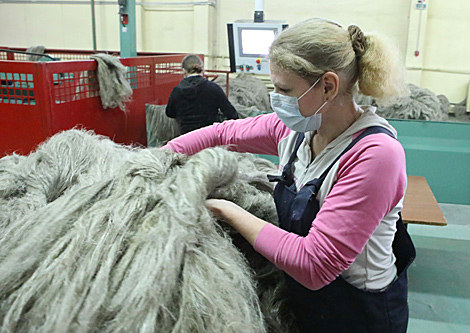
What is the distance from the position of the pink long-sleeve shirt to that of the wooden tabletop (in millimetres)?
1158

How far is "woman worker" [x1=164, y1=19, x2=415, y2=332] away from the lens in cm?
83

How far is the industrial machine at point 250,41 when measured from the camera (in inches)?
156

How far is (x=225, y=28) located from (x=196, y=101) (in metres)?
3.36

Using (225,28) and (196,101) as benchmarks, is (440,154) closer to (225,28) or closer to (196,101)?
(196,101)

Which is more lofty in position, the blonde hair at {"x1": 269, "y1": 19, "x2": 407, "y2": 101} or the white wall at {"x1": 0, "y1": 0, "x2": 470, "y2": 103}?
the white wall at {"x1": 0, "y1": 0, "x2": 470, "y2": 103}

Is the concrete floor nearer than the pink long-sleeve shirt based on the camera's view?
No

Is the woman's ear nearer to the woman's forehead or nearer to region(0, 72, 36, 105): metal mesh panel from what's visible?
the woman's forehead

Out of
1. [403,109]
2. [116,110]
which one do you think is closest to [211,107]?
[116,110]

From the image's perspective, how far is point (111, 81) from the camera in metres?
2.67

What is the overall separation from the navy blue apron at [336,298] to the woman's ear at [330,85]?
0.11 m

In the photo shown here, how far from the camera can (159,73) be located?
3.62 metres

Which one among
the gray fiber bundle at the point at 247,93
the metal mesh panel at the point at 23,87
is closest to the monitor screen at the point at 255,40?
the gray fiber bundle at the point at 247,93

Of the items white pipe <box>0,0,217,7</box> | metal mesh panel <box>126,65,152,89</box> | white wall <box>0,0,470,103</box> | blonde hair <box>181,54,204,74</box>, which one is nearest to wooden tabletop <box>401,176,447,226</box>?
blonde hair <box>181,54,204,74</box>

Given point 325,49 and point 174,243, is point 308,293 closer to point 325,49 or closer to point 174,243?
point 174,243
